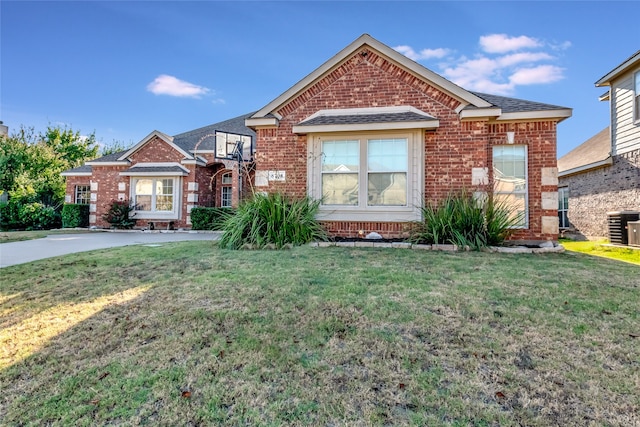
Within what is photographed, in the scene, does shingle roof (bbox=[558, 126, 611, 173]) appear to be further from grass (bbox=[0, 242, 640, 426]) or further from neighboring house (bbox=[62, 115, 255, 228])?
neighboring house (bbox=[62, 115, 255, 228])

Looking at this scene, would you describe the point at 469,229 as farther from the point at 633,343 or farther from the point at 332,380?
the point at 332,380

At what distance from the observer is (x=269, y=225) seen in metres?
7.56

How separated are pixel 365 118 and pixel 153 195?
12.4 meters

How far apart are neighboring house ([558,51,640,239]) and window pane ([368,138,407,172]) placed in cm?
801

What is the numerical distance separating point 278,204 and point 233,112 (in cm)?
1753

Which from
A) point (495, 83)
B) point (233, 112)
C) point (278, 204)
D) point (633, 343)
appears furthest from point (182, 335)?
point (233, 112)

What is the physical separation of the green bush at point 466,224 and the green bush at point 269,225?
2.54m

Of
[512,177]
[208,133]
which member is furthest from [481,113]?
[208,133]

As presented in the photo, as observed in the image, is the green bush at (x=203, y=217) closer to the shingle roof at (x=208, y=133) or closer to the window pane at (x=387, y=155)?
the shingle roof at (x=208, y=133)

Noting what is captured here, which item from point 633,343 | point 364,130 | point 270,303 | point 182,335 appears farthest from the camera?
point 364,130

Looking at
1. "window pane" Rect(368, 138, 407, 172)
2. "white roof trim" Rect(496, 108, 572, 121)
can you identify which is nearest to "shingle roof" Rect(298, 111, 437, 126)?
"window pane" Rect(368, 138, 407, 172)

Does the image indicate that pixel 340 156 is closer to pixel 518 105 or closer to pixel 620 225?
pixel 518 105

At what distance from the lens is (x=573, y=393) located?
2117 millimetres

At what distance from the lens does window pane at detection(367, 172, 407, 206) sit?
27.9ft
